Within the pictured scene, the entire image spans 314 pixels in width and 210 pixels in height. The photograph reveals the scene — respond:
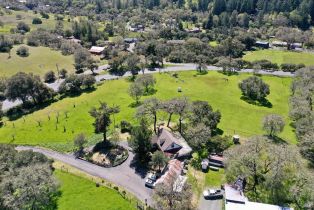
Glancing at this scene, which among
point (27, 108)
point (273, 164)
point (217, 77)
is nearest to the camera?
point (273, 164)

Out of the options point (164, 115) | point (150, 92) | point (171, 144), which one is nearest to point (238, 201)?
point (171, 144)

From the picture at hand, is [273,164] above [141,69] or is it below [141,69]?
above

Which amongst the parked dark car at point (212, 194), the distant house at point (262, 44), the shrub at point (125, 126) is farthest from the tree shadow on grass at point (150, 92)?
the distant house at point (262, 44)

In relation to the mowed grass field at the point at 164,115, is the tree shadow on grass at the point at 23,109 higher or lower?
lower

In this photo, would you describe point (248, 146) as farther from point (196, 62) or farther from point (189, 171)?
point (196, 62)

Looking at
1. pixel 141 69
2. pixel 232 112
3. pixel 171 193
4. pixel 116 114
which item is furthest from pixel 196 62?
pixel 171 193

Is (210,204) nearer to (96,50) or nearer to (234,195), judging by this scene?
(234,195)

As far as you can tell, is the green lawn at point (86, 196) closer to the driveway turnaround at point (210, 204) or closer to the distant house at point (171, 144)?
the driveway turnaround at point (210, 204)

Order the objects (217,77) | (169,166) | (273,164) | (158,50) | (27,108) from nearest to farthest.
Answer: (273,164) → (169,166) → (27,108) → (217,77) → (158,50)
